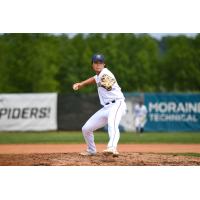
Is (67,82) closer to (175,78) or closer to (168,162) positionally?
(175,78)

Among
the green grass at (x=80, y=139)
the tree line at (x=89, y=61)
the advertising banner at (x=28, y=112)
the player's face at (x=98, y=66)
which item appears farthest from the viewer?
the tree line at (x=89, y=61)

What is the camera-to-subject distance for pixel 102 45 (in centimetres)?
2211

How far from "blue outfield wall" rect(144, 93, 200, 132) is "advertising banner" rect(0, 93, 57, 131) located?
3702 millimetres

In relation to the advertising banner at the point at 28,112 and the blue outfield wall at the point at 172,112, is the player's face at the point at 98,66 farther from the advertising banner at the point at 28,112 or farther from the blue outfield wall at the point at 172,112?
the advertising banner at the point at 28,112

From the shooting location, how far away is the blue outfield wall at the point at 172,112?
19625 millimetres

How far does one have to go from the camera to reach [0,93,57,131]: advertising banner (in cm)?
2058

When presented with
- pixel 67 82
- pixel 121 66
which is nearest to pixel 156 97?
pixel 121 66

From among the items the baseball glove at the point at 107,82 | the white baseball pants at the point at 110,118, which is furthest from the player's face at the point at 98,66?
the white baseball pants at the point at 110,118

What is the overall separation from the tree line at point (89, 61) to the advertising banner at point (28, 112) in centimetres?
143

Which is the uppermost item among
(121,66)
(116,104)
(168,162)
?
(121,66)

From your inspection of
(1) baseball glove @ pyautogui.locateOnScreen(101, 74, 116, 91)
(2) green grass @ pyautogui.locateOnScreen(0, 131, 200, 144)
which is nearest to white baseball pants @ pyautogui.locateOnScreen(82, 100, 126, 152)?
(1) baseball glove @ pyautogui.locateOnScreen(101, 74, 116, 91)

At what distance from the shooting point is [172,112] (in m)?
20.4

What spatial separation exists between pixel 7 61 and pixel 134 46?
17.7 ft

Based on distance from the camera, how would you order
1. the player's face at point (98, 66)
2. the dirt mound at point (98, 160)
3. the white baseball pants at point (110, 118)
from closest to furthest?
1. the white baseball pants at point (110, 118)
2. the dirt mound at point (98, 160)
3. the player's face at point (98, 66)
